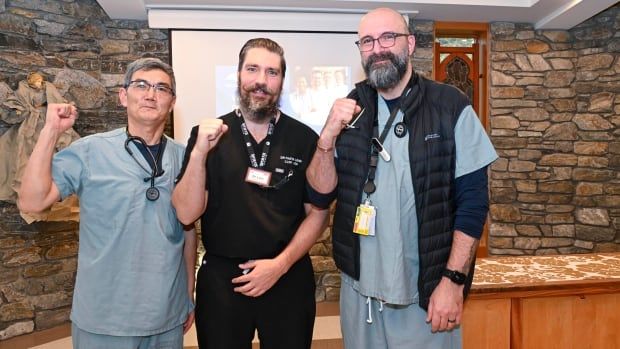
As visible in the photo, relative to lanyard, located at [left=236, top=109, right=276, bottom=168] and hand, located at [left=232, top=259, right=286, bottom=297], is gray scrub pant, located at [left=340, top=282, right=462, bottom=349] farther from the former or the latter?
lanyard, located at [left=236, top=109, right=276, bottom=168]

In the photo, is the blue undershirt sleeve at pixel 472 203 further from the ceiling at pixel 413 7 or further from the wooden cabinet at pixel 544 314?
the ceiling at pixel 413 7

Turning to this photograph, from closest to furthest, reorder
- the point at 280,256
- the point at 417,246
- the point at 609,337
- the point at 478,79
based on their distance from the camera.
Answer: the point at 417,246
the point at 280,256
the point at 609,337
the point at 478,79

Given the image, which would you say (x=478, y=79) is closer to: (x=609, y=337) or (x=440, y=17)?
(x=440, y=17)

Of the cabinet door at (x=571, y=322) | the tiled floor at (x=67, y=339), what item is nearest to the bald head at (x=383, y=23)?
the cabinet door at (x=571, y=322)

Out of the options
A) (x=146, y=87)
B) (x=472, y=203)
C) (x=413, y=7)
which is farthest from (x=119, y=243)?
(x=413, y=7)

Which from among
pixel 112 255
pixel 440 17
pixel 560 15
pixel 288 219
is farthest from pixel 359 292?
pixel 560 15

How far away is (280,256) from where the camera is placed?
1.61m

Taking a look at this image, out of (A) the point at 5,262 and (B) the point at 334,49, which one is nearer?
(A) the point at 5,262

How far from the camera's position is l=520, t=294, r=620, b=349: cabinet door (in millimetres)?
1874

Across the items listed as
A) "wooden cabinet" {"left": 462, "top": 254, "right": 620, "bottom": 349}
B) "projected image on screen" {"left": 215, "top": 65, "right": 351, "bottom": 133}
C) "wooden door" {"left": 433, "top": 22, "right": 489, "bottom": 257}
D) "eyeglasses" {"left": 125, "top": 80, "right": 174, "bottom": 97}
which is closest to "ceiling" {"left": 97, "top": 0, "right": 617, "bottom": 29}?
"wooden door" {"left": 433, "top": 22, "right": 489, "bottom": 257}

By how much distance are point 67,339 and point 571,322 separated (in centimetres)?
352

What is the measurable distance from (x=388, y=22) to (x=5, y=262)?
3561 millimetres

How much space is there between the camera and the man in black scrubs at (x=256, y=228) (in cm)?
161

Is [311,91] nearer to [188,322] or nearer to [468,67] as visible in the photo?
[468,67]
